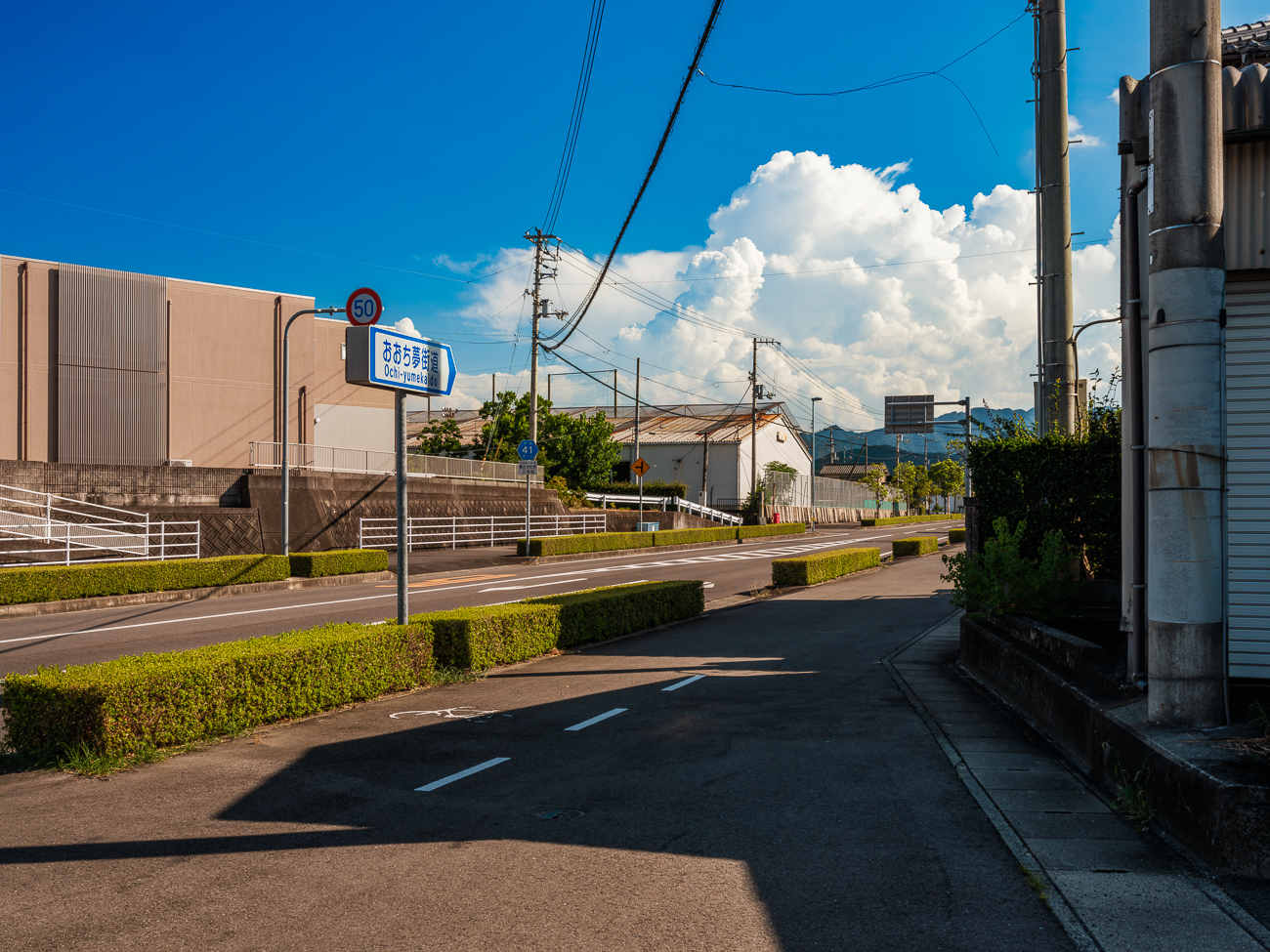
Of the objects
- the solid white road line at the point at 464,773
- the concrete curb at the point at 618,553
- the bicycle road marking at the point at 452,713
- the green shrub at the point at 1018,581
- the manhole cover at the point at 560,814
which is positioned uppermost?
the green shrub at the point at 1018,581

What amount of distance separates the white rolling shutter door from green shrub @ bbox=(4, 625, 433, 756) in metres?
7.29

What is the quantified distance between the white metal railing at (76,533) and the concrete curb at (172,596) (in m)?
2.62

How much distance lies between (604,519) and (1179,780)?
38.1 m

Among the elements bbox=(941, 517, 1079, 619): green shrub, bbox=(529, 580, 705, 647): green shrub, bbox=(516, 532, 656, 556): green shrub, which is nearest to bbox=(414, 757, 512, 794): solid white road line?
bbox=(529, 580, 705, 647): green shrub

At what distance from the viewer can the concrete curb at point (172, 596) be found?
16.2 meters

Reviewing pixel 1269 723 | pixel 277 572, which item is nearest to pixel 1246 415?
pixel 1269 723

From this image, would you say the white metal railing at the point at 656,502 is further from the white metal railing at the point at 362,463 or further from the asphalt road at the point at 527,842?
the asphalt road at the point at 527,842

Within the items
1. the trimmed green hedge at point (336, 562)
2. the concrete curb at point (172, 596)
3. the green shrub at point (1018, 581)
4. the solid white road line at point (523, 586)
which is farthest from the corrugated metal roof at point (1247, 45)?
the trimmed green hedge at point (336, 562)

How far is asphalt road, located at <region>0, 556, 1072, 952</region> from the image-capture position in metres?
3.69

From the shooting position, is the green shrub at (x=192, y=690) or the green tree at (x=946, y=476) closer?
the green shrub at (x=192, y=690)

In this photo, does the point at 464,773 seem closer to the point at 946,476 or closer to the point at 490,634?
the point at 490,634

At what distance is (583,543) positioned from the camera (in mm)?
33062

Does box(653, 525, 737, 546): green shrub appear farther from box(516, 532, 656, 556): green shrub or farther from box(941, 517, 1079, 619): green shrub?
box(941, 517, 1079, 619): green shrub

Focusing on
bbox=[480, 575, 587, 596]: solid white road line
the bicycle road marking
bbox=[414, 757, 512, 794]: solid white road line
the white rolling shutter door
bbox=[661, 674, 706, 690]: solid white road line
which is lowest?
bbox=[480, 575, 587, 596]: solid white road line
